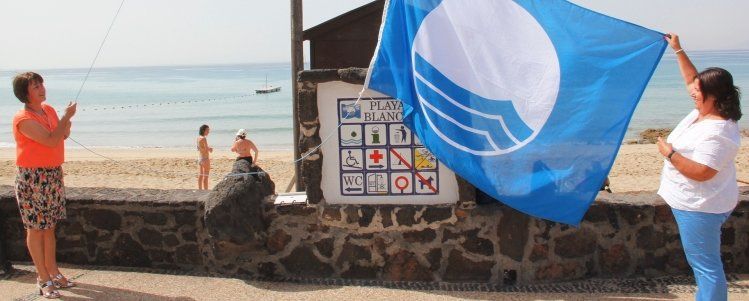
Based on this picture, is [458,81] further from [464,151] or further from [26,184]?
[26,184]

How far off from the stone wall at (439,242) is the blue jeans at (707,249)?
1.23 meters

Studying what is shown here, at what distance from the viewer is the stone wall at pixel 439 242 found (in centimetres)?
499

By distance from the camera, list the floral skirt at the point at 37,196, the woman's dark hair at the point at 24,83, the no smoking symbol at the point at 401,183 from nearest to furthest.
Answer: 1. the woman's dark hair at the point at 24,83
2. the floral skirt at the point at 37,196
3. the no smoking symbol at the point at 401,183

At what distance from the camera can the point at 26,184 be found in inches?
189

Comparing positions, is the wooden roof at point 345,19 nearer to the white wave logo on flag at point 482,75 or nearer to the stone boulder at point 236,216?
the stone boulder at point 236,216

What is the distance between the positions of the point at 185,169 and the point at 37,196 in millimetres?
14026

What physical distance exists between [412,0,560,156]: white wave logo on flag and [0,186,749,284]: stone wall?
661 mm

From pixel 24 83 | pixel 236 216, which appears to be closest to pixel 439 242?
pixel 236 216

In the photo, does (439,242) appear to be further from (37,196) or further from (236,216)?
(37,196)

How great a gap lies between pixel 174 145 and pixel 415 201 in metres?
25.4

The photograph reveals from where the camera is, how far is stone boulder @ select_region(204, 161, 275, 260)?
5.15 meters

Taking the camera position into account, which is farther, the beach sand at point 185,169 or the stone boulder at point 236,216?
the beach sand at point 185,169

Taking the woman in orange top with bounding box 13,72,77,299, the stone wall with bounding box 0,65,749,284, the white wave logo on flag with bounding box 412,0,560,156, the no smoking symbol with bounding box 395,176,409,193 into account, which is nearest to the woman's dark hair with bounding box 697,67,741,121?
the white wave logo on flag with bounding box 412,0,560,156

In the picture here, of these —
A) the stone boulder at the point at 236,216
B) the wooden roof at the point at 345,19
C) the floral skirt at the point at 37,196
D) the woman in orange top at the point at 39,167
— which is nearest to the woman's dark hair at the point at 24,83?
the woman in orange top at the point at 39,167
